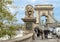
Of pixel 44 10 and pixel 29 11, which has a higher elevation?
pixel 29 11

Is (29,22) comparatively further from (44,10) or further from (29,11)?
(44,10)

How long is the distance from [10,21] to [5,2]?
1664mm

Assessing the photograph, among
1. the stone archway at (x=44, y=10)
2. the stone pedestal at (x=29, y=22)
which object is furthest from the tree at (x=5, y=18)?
the stone archway at (x=44, y=10)

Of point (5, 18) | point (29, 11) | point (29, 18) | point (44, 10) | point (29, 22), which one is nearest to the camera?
point (5, 18)

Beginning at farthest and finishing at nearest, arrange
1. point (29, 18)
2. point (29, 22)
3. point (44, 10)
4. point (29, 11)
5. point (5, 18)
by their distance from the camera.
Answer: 1. point (44, 10)
2. point (29, 11)
3. point (29, 22)
4. point (29, 18)
5. point (5, 18)

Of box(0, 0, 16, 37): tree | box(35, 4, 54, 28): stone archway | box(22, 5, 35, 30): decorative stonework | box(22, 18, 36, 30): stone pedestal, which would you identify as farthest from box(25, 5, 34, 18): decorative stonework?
box(35, 4, 54, 28): stone archway

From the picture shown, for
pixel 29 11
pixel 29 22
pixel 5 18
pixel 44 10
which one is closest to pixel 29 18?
pixel 29 22

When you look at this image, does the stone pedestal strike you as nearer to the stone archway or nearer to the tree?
the tree

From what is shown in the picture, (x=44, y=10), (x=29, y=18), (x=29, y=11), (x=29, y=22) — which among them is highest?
(x=29, y=11)

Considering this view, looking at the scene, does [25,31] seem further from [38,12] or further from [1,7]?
[38,12]

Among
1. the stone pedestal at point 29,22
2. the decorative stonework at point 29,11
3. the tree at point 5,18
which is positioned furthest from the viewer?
the decorative stonework at point 29,11

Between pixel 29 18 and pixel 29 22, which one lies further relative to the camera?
pixel 29 22

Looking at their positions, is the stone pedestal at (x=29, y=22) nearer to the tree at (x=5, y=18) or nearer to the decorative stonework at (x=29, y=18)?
the decorative stonework at (x=29, y=18)

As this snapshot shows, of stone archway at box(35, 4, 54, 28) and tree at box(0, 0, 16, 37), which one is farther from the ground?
tree at box(0, 0, 16, 37)
